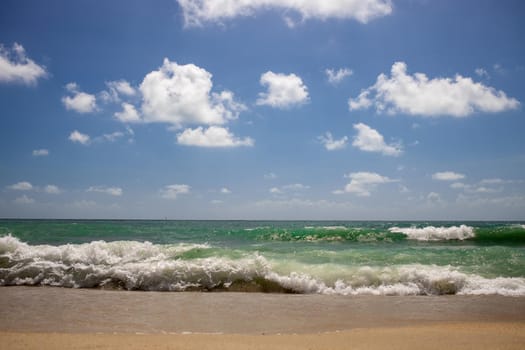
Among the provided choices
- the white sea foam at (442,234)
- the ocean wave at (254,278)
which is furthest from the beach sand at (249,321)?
the white sea foam at (442,234)

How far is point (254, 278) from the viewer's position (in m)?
9.27

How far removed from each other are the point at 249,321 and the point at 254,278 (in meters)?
3.37

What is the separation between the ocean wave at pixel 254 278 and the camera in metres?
8.59

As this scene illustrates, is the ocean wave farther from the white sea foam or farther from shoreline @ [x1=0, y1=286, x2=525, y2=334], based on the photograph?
the white sea foam

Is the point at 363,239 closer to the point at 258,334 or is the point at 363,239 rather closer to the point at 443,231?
the point at 443,231

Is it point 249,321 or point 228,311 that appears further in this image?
point 228,311

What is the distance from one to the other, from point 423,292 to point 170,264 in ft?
19.3

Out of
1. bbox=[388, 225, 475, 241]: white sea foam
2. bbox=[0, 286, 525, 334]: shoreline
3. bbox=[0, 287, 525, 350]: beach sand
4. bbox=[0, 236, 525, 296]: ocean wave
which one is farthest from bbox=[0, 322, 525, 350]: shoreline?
bbox=[388, 225, 475, 241]: white sea foam

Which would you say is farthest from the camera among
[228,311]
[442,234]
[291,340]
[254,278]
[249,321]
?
[442,234]

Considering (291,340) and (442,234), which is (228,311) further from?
(442,234)

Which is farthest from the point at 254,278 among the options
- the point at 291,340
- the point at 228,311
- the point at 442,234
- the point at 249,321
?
the point at 442,234

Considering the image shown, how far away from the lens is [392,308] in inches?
273

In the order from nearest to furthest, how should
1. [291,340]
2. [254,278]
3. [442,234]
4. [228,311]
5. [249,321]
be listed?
1. [291,340]
2. [249,321]
3. [228,311]
4. [254,278]
5. [442,234]

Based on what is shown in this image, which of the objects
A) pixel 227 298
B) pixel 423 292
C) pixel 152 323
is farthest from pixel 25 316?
pixel 423 292
